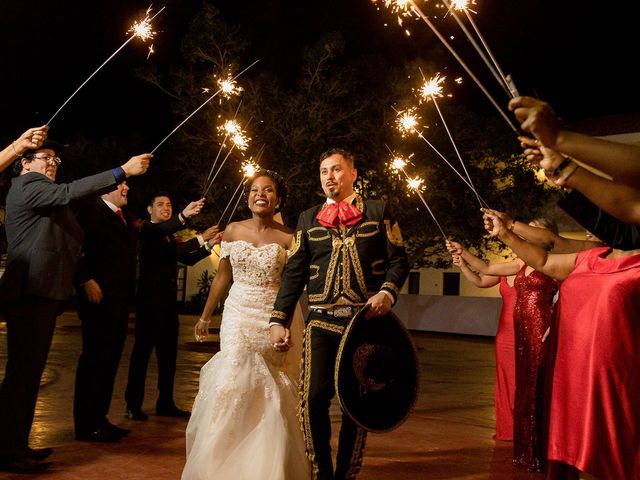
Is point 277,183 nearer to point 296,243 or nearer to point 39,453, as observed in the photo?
point 296,243

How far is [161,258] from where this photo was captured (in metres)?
8.91

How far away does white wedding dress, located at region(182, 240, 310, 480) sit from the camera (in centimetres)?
533

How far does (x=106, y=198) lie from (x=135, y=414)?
2317mm

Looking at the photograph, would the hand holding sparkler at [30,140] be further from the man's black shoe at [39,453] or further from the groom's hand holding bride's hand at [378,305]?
the groom's hand holding bride's hand at [378,305]

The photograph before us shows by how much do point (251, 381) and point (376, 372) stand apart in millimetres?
1046

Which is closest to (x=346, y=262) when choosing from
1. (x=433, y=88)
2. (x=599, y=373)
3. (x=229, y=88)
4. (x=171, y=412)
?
(x=599, y=373)

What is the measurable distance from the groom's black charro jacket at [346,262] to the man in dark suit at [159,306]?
2.81 meters

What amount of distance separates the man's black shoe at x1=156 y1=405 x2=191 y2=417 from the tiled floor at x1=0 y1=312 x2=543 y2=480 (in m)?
0.11

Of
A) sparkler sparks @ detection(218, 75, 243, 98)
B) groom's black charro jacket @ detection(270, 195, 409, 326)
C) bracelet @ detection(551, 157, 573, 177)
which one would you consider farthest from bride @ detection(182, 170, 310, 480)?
sparkler sparks @ detection(218, 75, 243, 98)

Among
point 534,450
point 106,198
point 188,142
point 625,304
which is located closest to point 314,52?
point 188,142

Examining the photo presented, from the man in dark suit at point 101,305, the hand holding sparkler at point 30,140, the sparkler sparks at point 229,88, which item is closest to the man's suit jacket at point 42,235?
the hand holding sparkler at point 30,140

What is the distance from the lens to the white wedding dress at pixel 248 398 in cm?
533

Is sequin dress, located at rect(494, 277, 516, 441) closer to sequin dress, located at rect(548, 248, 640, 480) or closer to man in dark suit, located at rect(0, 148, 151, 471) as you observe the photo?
sequin dress, located at rect(548, 248, 640, 480)

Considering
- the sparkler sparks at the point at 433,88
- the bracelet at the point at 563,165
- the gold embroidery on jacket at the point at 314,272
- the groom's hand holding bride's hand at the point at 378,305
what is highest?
the sparkler sparks at the point at 433,88
